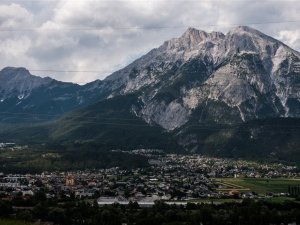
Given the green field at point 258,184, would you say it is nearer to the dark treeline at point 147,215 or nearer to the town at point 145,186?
the town at point 145,186

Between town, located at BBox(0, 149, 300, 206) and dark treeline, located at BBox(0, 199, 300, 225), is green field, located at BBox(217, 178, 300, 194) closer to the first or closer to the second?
Result: town, located at BBox(0, 149, 300, 206)

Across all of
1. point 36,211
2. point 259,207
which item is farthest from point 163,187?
point 36,211

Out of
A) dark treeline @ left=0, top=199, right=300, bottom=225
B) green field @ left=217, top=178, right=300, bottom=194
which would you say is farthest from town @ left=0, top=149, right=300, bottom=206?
dark treeline @ left=0, top=199, right=300, bottom=225

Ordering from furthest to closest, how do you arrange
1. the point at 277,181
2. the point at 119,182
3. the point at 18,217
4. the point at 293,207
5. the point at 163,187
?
the point at 277,181
the point at 119,182
the point at 163,187
the point at 293,207
the point at 18,217

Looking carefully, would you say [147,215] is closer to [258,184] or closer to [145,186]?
[145,186]

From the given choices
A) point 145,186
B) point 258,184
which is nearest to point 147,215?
point 145,186

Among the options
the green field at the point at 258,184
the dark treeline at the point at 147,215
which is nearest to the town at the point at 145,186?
the green field at the point at 258,184

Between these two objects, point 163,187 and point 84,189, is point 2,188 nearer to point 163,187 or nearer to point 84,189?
point 84,189
